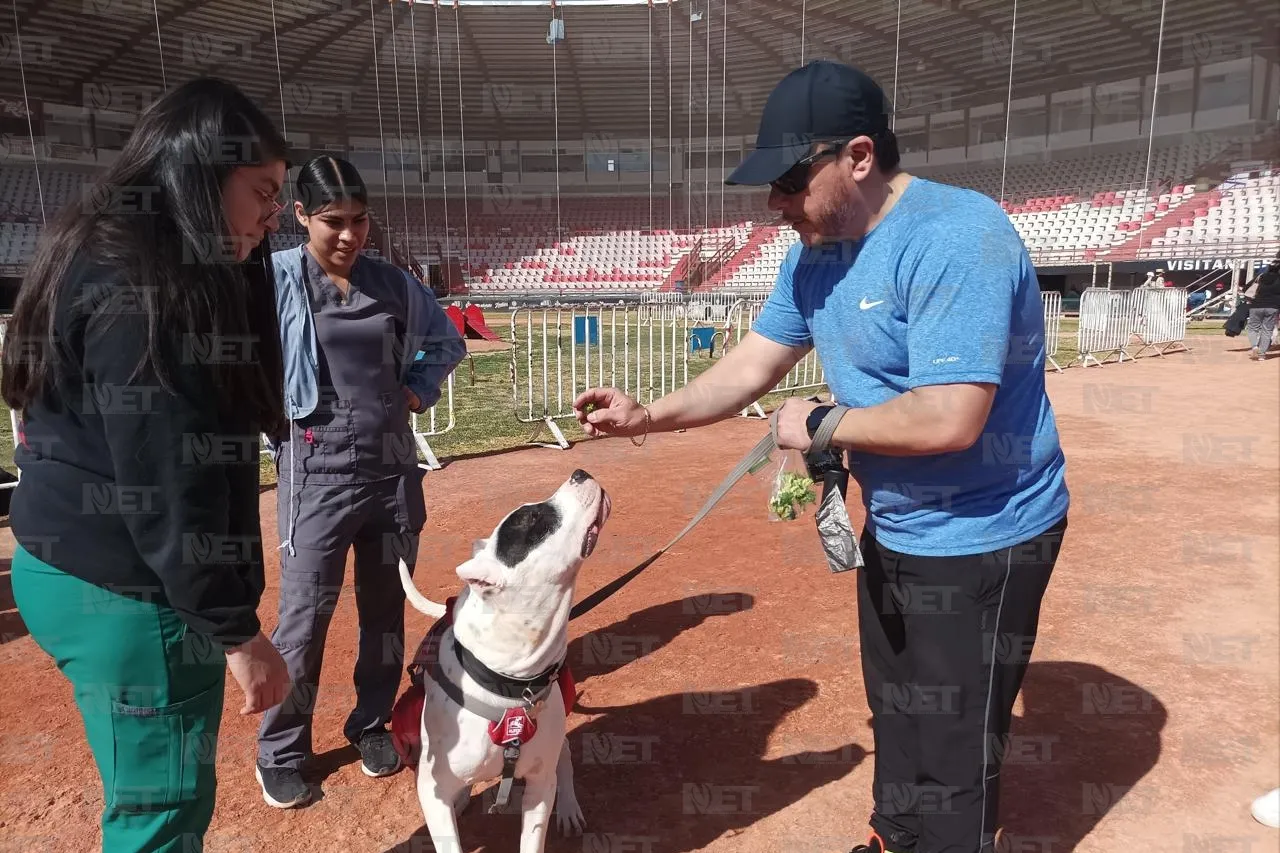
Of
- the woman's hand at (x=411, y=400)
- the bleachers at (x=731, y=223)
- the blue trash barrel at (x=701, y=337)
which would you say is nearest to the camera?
the woman's hand at (x=411, y=400)

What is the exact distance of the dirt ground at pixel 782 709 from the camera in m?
2.79

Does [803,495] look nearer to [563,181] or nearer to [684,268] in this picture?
[684,268]

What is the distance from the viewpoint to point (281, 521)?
2984 millimetres

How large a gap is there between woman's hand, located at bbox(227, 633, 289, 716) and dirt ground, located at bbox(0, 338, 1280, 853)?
135 centimetres

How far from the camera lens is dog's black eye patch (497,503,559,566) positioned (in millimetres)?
2279

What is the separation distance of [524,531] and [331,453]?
3.31 ft

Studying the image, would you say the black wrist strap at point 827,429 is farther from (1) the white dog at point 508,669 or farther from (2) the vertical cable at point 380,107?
(2) the vertical cable at point 380,107

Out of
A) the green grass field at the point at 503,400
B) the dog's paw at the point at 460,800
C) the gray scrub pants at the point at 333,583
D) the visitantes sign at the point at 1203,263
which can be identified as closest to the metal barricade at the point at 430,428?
the green grass field at the point at 503,400

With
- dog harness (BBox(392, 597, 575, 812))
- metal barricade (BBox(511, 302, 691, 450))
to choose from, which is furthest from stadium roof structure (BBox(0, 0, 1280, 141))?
dog harness (BBox(392, 597, 575, 812))

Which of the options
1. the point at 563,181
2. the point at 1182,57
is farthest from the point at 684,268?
the point at 1182,57

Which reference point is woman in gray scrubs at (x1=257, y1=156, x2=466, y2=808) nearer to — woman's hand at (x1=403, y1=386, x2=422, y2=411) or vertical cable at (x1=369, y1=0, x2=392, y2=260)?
woman's hand at (x1=403, y1=386, x2=422, y2=411)

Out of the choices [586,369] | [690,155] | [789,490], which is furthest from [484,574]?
[690,155]

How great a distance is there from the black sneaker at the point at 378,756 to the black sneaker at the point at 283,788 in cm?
23

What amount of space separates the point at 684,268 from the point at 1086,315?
24738 mm
